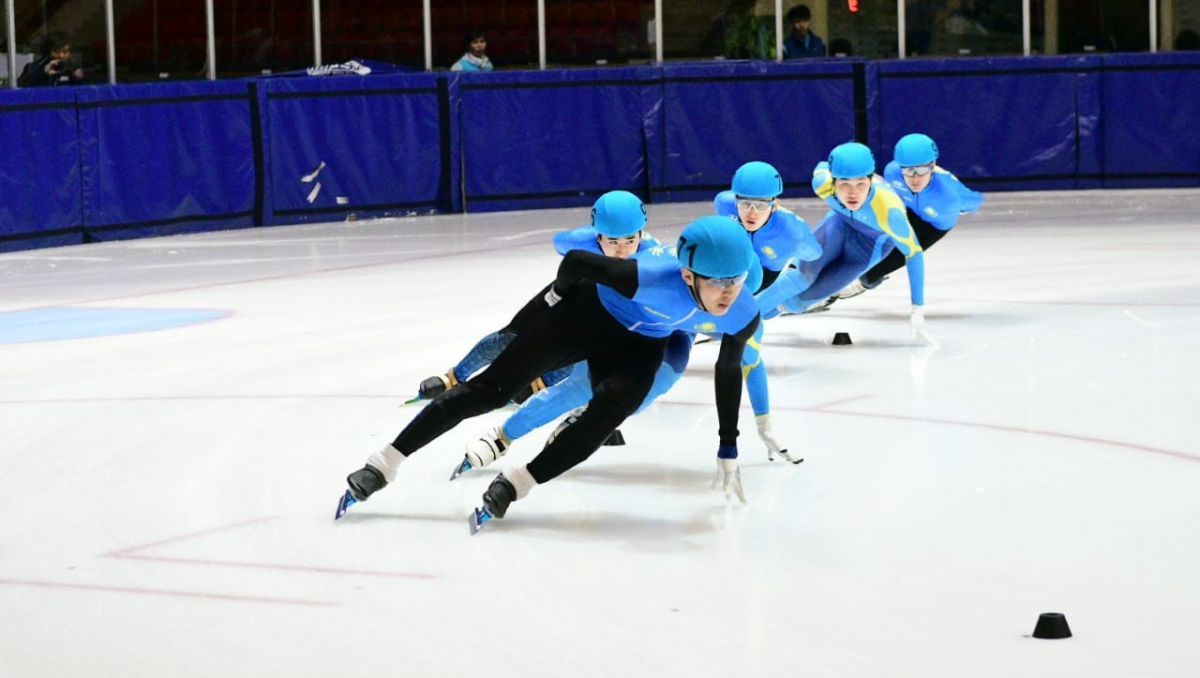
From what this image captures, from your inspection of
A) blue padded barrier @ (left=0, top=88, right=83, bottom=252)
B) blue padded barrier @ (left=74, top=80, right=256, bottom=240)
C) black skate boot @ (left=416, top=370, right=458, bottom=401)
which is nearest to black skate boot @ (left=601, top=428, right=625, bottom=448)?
black skate boot @ (left=416, top=370, right=458, bottom=401)

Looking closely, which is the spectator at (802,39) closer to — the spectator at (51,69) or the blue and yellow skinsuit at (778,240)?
the spectator at (51,69)

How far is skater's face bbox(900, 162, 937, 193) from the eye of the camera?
1048 centimetres

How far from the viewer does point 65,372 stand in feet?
29.3

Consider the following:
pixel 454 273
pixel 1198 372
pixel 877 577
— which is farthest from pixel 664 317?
pixel 454 273

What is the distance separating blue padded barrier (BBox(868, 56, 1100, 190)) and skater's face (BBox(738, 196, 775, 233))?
1046 centimetres

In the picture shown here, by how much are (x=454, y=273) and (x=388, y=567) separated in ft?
25.6

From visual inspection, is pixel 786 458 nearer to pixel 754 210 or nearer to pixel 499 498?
pixel 499 498

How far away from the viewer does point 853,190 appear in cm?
948

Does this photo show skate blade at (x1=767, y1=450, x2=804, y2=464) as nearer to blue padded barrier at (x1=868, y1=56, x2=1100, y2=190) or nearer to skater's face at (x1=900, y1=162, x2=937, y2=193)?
skater's face at (x1=900, y1=162, x2=937, y2=193)

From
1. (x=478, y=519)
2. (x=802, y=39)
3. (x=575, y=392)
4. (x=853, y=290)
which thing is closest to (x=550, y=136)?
(x=802, y=39)

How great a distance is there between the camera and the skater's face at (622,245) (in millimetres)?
6496

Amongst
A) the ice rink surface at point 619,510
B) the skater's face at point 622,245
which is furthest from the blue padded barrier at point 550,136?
the skater's face at point 622,245

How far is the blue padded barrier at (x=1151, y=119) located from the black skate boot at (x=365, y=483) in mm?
13923

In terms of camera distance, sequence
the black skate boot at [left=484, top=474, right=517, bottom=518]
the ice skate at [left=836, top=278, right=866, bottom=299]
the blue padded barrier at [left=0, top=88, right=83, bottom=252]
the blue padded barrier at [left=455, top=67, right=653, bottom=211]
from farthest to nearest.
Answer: the blue padded barrier at [left=455, top=67, right=653, bottom=211] < the blue padded barrier at [left=0, top=88, right=83, bottom=252] < the ice skate at [left=836, top=278, right=866, bottom=299] < the black skate boot at [left=484, top=474, right=517, bottom=518]
